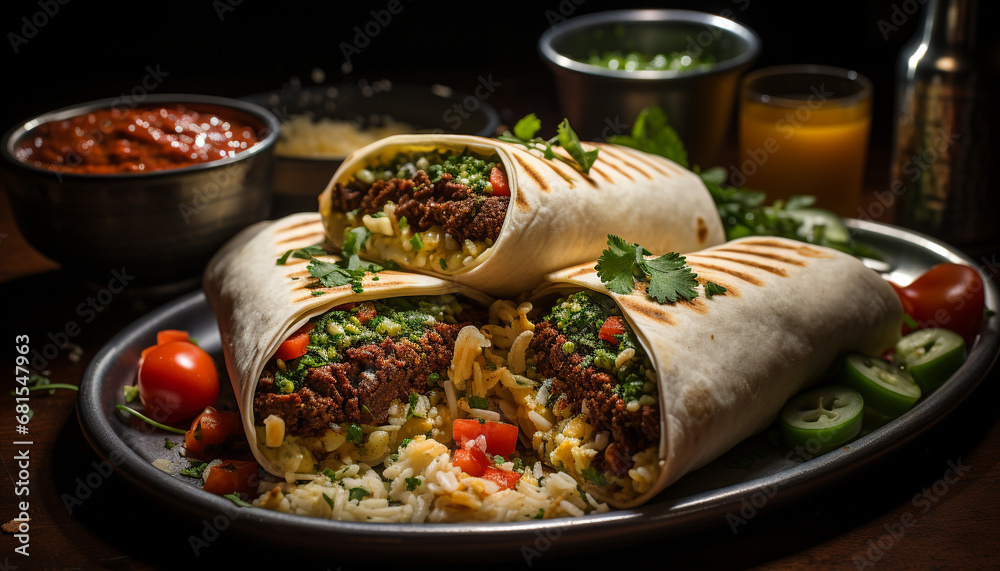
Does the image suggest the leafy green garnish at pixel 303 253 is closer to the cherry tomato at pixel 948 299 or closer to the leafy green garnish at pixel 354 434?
the leafy green garnish at pixel 354 434

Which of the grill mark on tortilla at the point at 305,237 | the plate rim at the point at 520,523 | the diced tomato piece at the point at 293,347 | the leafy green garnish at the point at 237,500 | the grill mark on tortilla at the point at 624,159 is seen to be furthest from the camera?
the grill mark on tortilla at the point at 624,159

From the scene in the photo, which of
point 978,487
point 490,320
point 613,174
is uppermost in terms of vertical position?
point 613,174

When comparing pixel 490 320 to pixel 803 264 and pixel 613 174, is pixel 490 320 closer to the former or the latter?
pixel 613 174

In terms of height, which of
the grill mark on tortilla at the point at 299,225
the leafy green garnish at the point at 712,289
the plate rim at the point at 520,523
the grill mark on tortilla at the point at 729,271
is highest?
the leafy green garnish at the point at 712,289

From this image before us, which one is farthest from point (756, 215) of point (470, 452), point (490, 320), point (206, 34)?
point (206, 34)

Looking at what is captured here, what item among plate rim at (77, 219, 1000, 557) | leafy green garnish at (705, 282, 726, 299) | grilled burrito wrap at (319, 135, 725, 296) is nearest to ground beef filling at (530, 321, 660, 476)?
plate rim at (77, 219, 1000, 557)

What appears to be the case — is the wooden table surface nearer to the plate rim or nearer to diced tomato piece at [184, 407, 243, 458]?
the plate rim

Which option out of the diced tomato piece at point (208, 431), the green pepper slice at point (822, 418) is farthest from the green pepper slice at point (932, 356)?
the diced tomato piece at point (208, 431)
